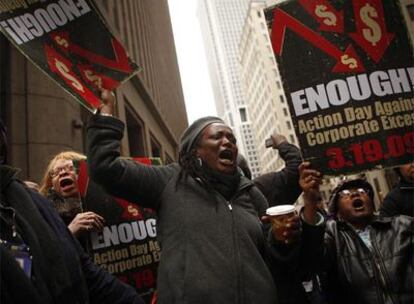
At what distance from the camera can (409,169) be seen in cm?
339

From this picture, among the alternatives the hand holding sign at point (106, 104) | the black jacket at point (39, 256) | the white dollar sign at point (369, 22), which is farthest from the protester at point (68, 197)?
the white dollar sign at point (369, 22)

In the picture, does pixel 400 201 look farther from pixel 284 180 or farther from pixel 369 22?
pixel 369 22

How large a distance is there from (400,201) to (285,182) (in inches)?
48.5

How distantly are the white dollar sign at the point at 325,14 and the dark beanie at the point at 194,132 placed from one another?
41.3 inches

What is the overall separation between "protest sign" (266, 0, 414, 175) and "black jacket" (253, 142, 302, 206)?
0.76m

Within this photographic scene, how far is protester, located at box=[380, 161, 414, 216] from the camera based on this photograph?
3.48 meters

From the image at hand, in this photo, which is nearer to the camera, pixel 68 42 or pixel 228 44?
pixel 68 42

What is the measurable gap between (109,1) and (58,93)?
22.9ft

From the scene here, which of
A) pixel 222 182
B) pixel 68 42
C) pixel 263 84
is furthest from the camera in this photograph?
pixel 263 84

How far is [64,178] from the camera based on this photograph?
3.18m

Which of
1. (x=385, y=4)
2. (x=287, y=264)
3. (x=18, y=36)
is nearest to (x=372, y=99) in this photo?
(x=385, y=4)

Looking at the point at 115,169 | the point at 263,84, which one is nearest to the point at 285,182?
the point at 115,169

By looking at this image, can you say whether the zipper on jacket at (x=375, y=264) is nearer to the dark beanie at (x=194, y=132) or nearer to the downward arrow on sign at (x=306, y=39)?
the downward arrow on sign at (x=306, y=39)

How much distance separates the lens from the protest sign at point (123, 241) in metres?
3.16
